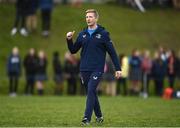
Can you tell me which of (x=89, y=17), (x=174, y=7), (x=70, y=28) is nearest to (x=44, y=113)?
(x=89, y=17)

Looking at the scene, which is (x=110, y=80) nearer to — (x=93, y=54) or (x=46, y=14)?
(x=46, y=14)

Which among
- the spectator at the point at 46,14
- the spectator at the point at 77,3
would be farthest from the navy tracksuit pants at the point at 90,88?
the spectator at the point at 77,3

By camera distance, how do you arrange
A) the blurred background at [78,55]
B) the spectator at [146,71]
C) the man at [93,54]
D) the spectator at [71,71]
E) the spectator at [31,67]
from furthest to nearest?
the spectator at [146,71] → the spectator at [71,71] → the blurred background at [78,55] → the spectator at [31,67] → the man at [93,54]

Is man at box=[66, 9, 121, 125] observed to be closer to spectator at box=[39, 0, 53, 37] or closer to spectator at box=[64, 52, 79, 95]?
spectator at box=[64, 52, 79, 95]

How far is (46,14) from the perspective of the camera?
38.1 m

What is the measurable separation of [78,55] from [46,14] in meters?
2.99

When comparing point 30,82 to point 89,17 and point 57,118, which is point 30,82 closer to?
point 57,118

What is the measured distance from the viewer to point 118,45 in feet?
132

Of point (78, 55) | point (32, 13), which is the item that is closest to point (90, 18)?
point (78, 55)

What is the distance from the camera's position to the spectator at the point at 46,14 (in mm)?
37500

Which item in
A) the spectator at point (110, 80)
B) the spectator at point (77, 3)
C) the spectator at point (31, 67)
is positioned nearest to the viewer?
the spectator at point (31, 67)

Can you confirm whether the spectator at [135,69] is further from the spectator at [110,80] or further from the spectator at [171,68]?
the spectator at [171,68]

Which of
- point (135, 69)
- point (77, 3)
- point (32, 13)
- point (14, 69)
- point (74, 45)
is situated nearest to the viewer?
point (74, 45)

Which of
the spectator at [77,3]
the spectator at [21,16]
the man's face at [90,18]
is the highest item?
the spectator at [77,3]
